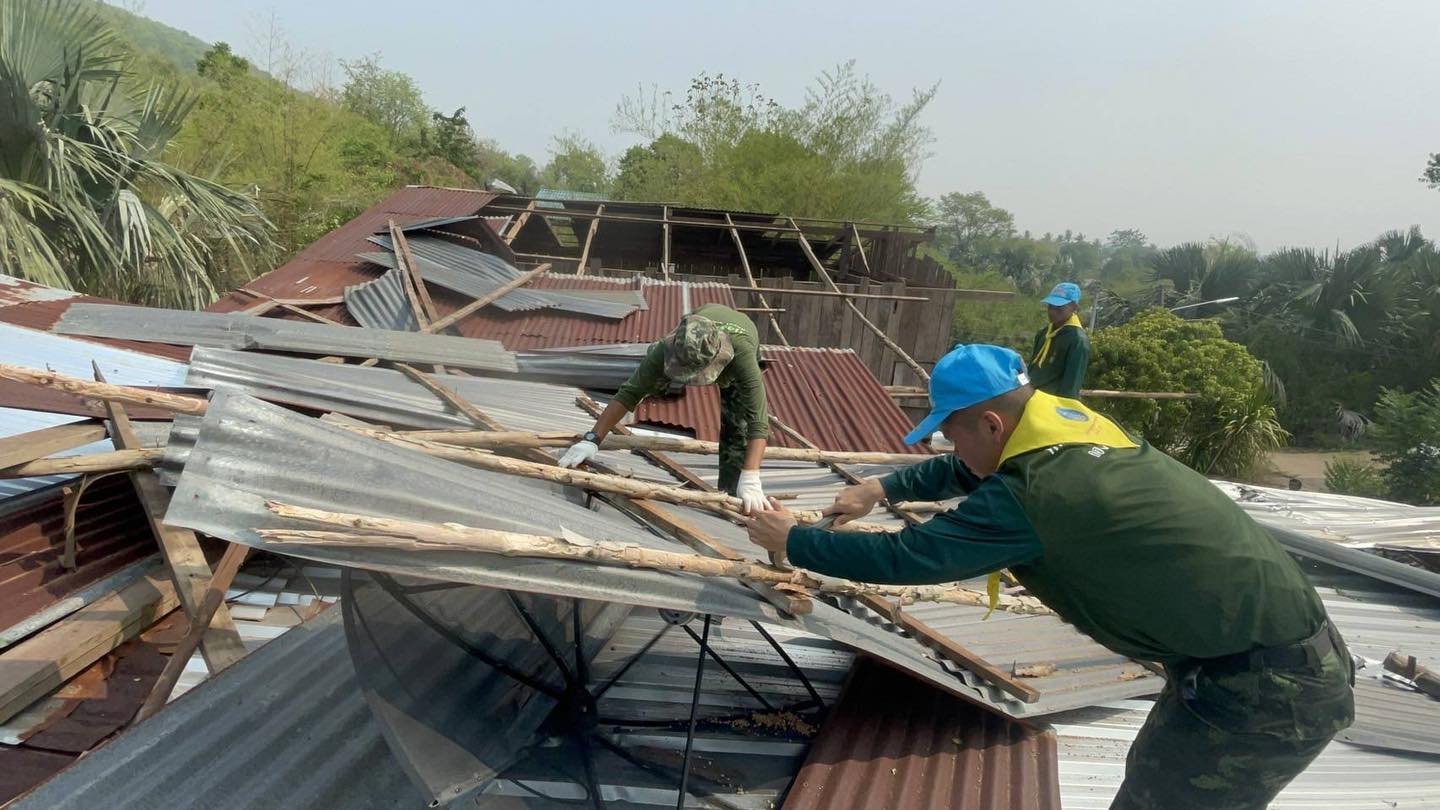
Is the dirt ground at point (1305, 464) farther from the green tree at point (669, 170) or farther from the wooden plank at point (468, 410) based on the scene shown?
the wooden plank at point (468, 410)

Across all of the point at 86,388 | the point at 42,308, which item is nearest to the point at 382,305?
the point at 42,308

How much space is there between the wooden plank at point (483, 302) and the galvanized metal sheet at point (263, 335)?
1.16m

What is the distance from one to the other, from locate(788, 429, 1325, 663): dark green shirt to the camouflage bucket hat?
5.77 ft

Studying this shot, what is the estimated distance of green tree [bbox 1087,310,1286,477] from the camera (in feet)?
58.0

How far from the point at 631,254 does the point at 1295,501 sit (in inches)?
465

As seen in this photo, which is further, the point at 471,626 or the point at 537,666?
the point at 537,666

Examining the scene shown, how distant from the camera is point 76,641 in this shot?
2.74 metres

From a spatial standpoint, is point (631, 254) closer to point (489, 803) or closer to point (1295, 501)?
point (1295, 501)

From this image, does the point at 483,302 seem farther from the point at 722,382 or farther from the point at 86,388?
the point at 86,388

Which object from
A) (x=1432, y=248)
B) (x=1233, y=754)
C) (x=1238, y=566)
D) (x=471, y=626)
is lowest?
(x=471, y=626)

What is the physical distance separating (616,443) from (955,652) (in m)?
2.03

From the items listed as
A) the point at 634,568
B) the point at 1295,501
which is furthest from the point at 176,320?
the point at 1295,501

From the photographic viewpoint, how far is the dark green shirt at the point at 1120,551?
1.87 meters

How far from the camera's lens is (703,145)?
3128 cm
